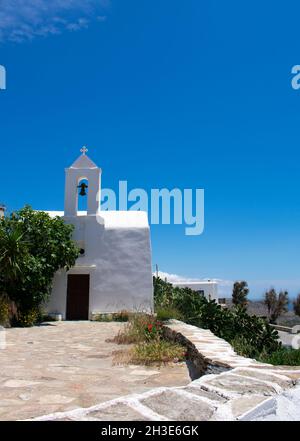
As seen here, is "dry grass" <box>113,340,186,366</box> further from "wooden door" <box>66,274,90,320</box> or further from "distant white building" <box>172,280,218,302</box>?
"distant white building" <box>172,280,218,302</box>

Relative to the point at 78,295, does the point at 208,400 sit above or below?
above

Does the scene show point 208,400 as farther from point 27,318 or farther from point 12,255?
point 27,318

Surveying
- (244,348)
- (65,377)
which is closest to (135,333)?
(244,348)

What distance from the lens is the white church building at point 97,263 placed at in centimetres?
1454

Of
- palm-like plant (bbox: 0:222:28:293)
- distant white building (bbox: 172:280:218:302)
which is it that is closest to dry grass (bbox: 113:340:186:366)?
palm-like plant (bbox: 0:222:28:293)

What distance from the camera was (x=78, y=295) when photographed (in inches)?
582

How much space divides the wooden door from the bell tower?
102 inches

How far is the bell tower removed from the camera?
1537 cm

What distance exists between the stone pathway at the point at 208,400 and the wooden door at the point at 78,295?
11.7m

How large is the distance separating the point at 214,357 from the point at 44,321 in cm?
1052

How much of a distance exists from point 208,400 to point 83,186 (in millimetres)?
13614

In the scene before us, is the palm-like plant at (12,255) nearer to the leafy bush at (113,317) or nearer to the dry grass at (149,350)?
the leafy bush at (113,317)
